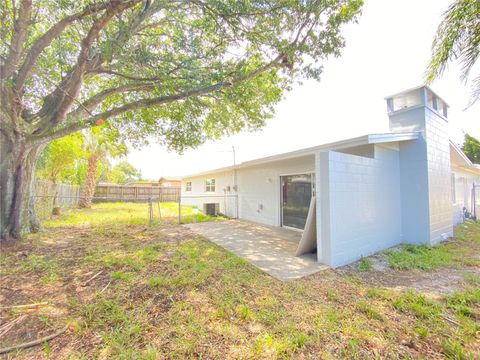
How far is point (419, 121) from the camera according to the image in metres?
5.90

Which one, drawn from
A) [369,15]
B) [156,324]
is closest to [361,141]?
[369,15]

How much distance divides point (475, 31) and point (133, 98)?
919 centimetres

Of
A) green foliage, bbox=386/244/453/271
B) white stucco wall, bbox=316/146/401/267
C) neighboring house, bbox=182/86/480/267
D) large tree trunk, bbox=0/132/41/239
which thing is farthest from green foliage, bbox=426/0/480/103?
large tree trunk, bbox=0/132/41/239

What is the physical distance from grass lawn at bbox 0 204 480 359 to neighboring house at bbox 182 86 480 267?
31.4 inches

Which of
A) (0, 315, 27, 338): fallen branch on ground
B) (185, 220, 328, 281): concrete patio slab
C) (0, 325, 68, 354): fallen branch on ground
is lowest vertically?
(185, 220, 328, 281): concrete patio slab

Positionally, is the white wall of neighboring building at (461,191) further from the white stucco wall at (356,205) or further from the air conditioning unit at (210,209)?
the air conditioning unit at (210,209)

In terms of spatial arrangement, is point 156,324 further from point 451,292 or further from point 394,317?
point 451,292

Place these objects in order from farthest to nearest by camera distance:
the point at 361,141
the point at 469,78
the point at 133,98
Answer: the point at 133,98, the point at 361,141, the point at 469,78

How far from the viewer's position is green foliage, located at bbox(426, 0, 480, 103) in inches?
149

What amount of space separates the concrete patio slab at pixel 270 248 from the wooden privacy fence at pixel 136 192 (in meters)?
13.5

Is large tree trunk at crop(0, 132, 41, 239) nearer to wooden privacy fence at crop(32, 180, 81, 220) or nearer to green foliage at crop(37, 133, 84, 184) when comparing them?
wooden privacy fence at crop(32, 180, 81, 220)

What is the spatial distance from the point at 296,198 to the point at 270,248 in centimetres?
289

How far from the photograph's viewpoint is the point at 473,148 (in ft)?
60.2

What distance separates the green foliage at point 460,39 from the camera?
3795 millimetres
